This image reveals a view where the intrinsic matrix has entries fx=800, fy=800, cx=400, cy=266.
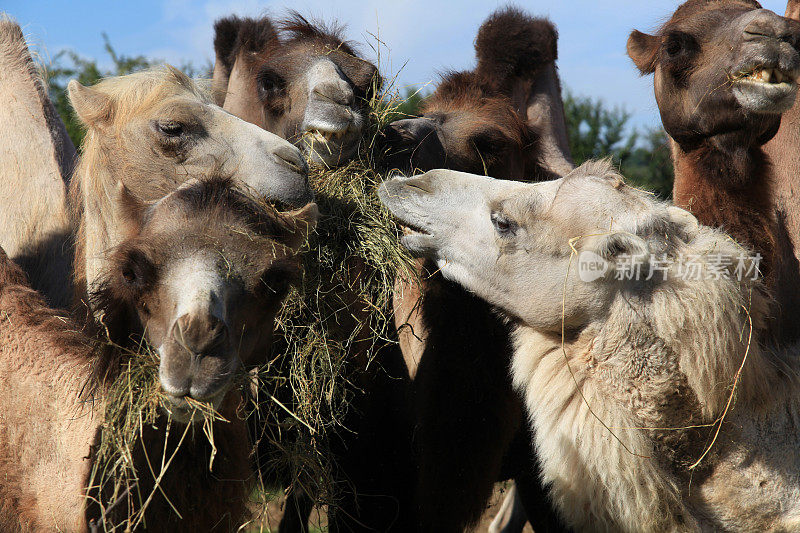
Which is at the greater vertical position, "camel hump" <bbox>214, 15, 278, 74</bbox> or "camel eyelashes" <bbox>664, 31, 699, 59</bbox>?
"camel hump" <bbox>214, 15, 278, 74</bbox>

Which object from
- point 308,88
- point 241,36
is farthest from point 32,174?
point 308,88

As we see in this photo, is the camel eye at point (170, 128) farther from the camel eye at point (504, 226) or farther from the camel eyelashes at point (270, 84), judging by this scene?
the camel eye at point (504, 226)

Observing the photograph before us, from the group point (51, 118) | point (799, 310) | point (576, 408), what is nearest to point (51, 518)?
point (576, 408)

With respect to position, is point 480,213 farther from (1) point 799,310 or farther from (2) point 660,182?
(2) point 660,182

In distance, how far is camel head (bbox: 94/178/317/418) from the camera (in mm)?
2551

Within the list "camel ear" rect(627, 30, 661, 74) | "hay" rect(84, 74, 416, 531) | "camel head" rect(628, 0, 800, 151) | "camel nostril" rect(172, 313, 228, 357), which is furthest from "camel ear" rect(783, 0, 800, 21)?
"camel nostril" rect(172, 313, 228, 357)

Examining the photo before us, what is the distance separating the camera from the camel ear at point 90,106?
3.76m

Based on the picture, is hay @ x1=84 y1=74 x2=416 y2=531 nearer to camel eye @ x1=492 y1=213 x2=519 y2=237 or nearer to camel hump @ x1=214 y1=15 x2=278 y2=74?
camel eye @ x1=492 y1=213 x2=519 y2=237

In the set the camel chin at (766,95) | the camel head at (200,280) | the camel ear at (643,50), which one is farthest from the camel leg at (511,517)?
the camel head at (200,280)

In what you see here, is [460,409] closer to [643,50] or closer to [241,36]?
[643,50]

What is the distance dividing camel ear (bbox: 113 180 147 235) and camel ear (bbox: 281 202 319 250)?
1.78 feet

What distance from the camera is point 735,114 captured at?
4.00 m

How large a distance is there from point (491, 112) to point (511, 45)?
1.20 meters

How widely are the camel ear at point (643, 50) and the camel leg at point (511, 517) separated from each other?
141 inches
